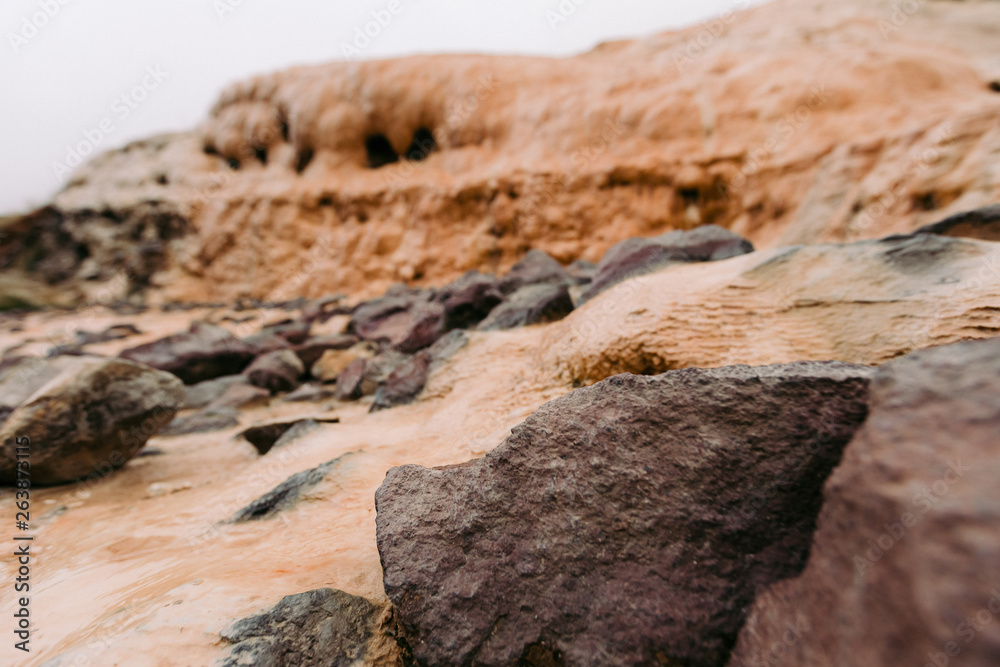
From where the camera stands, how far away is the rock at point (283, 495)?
6.83 feet

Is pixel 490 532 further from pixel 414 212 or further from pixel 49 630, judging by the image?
pixel 414 212

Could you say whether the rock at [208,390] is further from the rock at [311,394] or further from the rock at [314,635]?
the rock at [314,635]

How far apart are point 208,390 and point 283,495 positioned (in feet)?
12.5

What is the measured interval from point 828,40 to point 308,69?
49.7ft

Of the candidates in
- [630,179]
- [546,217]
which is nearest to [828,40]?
[630,179]

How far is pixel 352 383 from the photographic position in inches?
172

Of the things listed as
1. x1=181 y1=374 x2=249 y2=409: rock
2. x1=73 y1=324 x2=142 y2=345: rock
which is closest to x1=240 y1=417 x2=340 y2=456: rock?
x1=181 y1=374 x2=249 y2=409: rock

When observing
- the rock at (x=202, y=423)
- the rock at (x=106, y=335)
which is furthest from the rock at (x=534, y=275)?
the rock at (x=106, y=335)

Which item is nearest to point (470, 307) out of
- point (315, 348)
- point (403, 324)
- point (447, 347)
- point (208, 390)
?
point (447, 347)

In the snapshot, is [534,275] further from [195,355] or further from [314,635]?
[314,635]

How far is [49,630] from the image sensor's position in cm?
134

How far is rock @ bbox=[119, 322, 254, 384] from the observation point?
5621 mm

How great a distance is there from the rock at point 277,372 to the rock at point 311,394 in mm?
394

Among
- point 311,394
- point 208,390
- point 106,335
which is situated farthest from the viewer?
point 106,335
